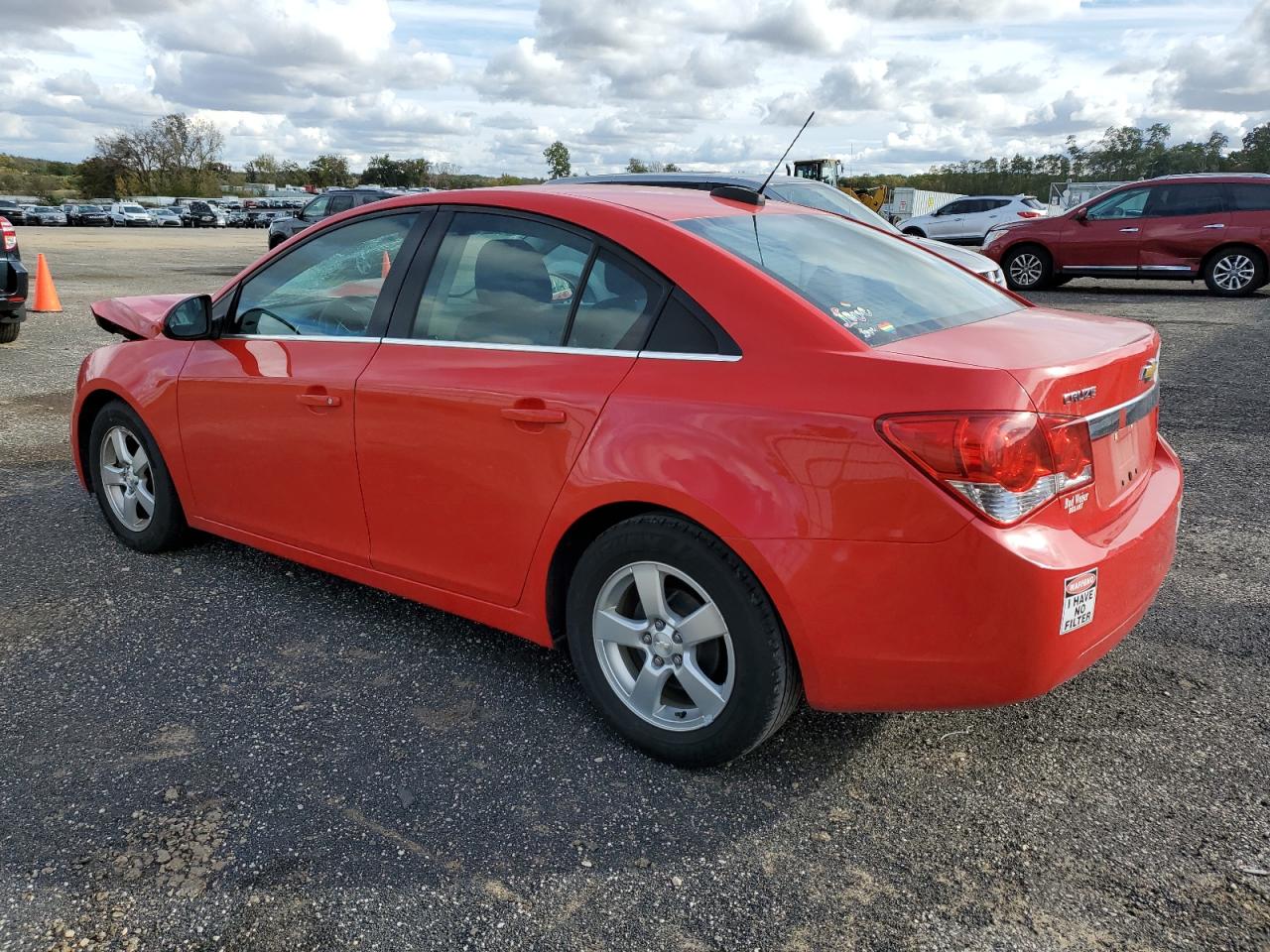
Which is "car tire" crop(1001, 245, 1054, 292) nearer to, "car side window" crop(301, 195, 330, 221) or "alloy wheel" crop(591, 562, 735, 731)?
"car side window" crop(301, 195, 330, 221)

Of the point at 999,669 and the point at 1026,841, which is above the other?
the point at 999,669

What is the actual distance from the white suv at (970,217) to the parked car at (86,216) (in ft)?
152

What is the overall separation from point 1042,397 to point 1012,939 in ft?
3.97

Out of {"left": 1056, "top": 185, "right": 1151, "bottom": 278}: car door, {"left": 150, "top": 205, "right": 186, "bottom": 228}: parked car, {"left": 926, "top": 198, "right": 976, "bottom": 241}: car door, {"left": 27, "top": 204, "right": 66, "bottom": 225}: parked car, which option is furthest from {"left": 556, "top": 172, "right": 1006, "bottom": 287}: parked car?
{"left": 27, "top": 204, "right": 66, "bottom": 225}: parked car

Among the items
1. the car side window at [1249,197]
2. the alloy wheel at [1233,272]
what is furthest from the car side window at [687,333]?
the alloy wheel at [1233,272]

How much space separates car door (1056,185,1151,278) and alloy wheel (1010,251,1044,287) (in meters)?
0.36

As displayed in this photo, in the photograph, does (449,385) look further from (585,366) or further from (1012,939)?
(1012,939)

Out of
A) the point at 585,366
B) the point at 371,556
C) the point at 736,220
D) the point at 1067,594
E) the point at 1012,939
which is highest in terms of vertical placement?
the point at 736,220

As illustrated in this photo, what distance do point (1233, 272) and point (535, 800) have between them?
15418mm

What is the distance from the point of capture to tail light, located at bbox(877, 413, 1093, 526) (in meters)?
2.33

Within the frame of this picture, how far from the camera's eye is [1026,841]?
2576 millimetres

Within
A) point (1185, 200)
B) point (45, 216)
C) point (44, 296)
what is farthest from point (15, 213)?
Answer: point (1185, 200)

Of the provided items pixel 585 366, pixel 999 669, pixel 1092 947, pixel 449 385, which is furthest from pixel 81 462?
pixel 1092 947

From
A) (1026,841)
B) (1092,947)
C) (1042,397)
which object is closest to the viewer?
(1092,947)
